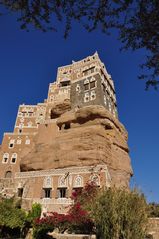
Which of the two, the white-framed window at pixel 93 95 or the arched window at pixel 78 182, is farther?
the white-framed window at pixel 93 95

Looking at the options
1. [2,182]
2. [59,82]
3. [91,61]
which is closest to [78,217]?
[2,182]

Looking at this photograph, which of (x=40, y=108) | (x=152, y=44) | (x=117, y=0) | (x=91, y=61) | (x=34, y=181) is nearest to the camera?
(x=117, y=0)

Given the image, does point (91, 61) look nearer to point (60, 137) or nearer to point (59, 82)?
point (59, 82)

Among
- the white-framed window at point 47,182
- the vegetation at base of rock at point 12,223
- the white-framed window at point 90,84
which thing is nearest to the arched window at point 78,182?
the white-framed window at point 47,182

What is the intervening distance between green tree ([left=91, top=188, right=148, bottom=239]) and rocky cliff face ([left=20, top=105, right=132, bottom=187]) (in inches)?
640

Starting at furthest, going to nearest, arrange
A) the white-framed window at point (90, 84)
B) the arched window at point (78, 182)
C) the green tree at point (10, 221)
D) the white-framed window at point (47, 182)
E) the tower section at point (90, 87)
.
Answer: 1. the white-framed window at point (90, 84)
2. the tower section at point (90, 87)
3. the white-framed window at point (47, 182)
4. the arched window at point (78, 182)
5. the green tree at point (10, 221)

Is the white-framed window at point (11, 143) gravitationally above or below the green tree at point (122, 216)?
above

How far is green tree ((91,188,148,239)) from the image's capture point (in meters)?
9.97

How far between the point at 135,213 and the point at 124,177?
2045 centimetres

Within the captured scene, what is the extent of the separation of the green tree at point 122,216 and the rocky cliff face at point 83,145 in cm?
1626

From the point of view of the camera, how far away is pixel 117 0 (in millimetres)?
6137

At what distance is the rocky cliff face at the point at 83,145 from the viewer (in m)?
28.6

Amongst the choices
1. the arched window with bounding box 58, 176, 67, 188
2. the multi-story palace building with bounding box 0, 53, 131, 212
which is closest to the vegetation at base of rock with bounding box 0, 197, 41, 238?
the multi-story palace building with bounding box 0, 53, 131, 212

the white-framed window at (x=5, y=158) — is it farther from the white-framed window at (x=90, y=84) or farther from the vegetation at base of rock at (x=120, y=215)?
the vegetation at base of rock at (x=120, y=215)
